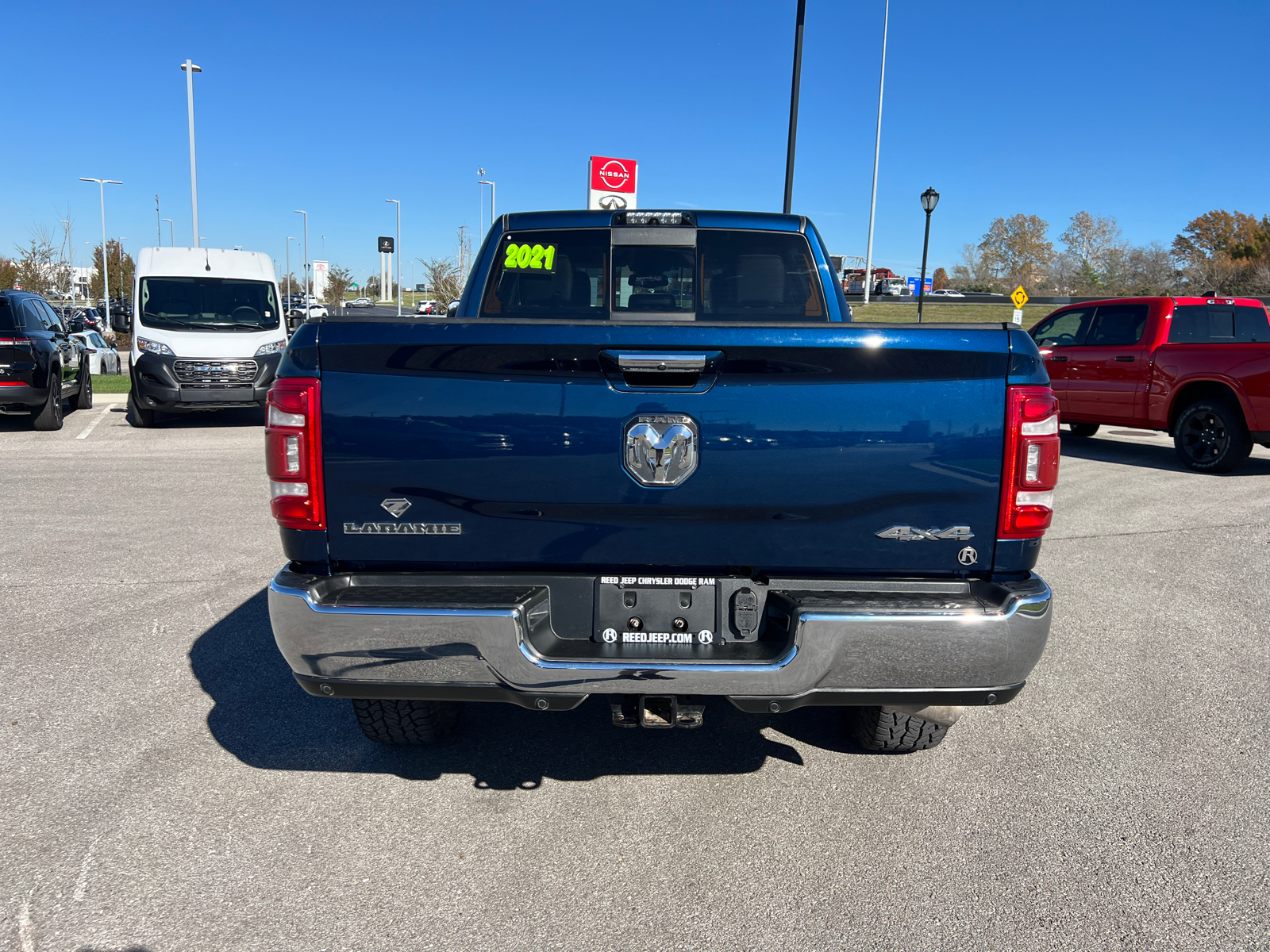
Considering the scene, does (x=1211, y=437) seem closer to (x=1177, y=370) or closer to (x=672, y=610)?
(x=1177, y=370)

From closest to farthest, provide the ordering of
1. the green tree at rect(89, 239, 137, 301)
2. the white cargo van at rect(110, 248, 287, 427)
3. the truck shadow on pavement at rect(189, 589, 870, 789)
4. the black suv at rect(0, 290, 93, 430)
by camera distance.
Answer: the truck shadow on pavement at rect(189, 589, 870, 789)
the black suv at rect(0, 290, 93, 430)
the white cargo van at rect(110, 248, 287, 427)
the green tree at rect(89, 239, 137, 301)

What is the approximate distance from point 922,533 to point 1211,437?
10016 millimetres

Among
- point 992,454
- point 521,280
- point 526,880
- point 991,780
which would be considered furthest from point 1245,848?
point 521,280

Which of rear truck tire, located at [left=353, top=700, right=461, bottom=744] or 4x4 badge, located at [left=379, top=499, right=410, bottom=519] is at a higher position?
4x4 badge, located at [left=379, top=499, right=410, bottom=519]

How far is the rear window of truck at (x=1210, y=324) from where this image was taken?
448 inches

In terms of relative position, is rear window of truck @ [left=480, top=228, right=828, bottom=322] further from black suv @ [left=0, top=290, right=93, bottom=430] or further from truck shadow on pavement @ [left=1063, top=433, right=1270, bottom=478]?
black suv @ [left=0, top=290, right=93, bottom=430]

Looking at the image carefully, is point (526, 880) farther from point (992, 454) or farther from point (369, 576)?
point (992, 454)

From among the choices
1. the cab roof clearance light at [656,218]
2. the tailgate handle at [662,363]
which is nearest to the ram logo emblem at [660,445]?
the tailgate handle at [662,363]

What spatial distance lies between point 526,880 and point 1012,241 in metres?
102

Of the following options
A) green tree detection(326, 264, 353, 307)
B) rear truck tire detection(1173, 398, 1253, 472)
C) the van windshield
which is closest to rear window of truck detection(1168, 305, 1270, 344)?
rear truck tire detection(1173, 398, 1253, 472)

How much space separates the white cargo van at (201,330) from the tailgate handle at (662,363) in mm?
11917

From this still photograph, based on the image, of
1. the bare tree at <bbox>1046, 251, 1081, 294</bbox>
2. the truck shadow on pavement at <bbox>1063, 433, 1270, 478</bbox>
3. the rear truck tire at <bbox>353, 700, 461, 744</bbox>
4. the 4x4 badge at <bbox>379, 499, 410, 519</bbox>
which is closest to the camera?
the 4x4 badge at <bbox>379, 499, 410, 519</bbox>

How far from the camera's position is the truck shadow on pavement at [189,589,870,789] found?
3.61 metres

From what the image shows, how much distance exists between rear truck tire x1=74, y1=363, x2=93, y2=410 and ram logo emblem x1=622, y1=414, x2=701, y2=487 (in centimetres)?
1527
